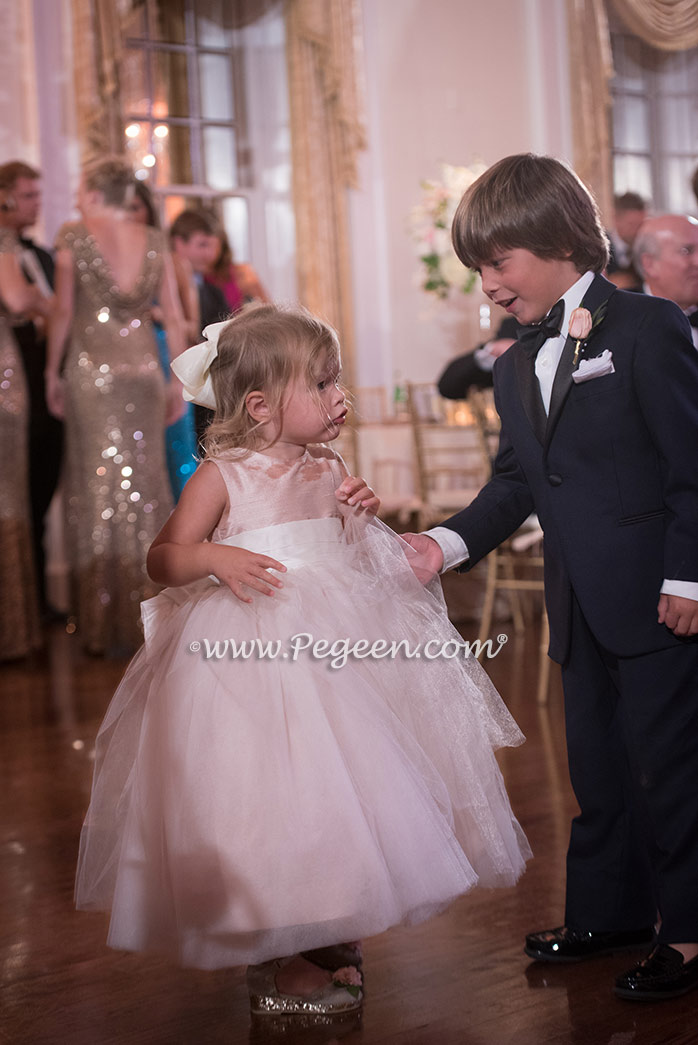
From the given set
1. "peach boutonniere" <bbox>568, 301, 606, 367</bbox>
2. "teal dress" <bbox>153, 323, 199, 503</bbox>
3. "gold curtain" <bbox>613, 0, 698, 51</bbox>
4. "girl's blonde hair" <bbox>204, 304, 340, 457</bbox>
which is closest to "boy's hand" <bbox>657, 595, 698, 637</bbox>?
"peach boutonniere" <bbox>568, 301, 606, 367</bbox>

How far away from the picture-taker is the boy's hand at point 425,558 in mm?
2132

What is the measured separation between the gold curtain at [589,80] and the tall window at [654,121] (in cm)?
45

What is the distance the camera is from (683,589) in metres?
1.90

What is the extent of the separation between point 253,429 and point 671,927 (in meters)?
1.15

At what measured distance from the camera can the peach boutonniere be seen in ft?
6.55

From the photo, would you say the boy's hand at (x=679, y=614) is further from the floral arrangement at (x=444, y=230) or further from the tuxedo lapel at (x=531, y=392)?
the floral arrangement at (x=444, y=230)

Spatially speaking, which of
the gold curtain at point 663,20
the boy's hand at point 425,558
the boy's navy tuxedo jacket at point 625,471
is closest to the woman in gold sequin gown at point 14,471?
the boy's hand at point 425,558

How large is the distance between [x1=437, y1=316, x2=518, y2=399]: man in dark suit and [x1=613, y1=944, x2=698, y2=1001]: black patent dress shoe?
3.26 metres

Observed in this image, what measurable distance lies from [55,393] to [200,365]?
371cm

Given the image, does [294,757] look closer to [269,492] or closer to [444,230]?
[269,492]

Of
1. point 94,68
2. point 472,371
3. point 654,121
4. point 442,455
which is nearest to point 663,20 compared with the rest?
point 654,121

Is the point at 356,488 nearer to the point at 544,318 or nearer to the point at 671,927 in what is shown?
the point at 544,318

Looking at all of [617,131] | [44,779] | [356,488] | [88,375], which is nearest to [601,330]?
[356,488]

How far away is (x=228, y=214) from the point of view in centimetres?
855
